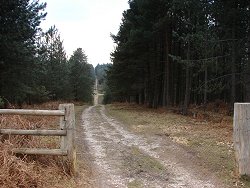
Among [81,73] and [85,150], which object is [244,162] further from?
[81,73]

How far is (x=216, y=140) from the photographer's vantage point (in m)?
13.6

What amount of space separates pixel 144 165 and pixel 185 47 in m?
26.2

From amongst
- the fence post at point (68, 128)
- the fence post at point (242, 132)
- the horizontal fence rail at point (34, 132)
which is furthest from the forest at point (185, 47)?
the horizontal fence rail at point (34, 132)

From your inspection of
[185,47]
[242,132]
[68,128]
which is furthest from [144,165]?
[185,47]

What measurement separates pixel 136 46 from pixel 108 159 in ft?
86.0

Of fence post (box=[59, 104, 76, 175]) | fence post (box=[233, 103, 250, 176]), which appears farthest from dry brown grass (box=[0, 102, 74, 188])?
fence post (box=[233, 103, 250, 176])

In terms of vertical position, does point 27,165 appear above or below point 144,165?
above

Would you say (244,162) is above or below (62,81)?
below

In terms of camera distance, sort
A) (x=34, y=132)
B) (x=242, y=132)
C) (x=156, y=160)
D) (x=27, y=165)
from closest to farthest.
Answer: (x=27, y=165)
(x=34, y=132)
(x=242, y=132)
(x=156, y=160)

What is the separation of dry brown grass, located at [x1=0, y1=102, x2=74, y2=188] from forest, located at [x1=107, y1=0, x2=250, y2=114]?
1530 cm

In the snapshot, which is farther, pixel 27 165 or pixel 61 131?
pixel 61 131

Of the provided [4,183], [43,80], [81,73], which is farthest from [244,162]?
[81,73]

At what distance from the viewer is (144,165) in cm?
912

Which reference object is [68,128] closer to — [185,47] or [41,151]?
[41,151]
